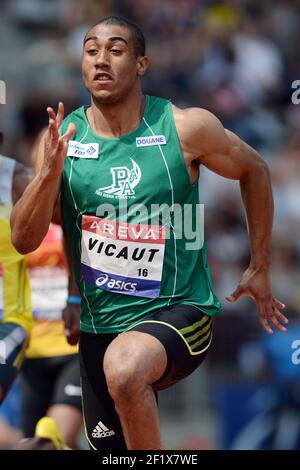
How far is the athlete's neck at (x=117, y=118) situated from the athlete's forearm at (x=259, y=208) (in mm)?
688

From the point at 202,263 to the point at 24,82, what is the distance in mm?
9242

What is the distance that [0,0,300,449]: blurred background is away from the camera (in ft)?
36.4

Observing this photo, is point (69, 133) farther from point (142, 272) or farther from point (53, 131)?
point (142, 272)

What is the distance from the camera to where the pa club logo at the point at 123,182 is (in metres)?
6.12

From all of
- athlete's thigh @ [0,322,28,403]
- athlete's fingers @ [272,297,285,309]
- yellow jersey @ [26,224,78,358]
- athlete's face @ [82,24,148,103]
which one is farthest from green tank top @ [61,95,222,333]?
yellow jersey @ [26,224,78,358]

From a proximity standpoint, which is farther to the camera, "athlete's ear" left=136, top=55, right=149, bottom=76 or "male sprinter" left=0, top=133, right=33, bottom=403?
"male sprinter" left=0, top=133, right=33, bottom=403

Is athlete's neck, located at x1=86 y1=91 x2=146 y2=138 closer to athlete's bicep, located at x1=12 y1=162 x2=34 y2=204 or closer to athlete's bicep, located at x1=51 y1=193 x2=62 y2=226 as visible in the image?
athlete's bicep, located at x1=51 y1=193 x2=62 y2=226

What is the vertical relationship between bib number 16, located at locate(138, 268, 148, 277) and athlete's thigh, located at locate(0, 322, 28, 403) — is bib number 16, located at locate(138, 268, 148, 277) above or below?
above

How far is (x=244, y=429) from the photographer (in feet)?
36.1

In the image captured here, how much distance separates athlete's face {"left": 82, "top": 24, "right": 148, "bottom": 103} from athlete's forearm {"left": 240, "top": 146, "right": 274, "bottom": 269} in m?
0.84

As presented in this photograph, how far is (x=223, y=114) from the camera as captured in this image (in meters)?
14.6

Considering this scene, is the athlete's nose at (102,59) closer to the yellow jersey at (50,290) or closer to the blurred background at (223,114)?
the yellow jersey at (50,290)

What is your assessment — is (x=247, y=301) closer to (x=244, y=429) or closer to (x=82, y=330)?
(x=244, y=429)

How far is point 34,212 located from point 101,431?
1398 mm
